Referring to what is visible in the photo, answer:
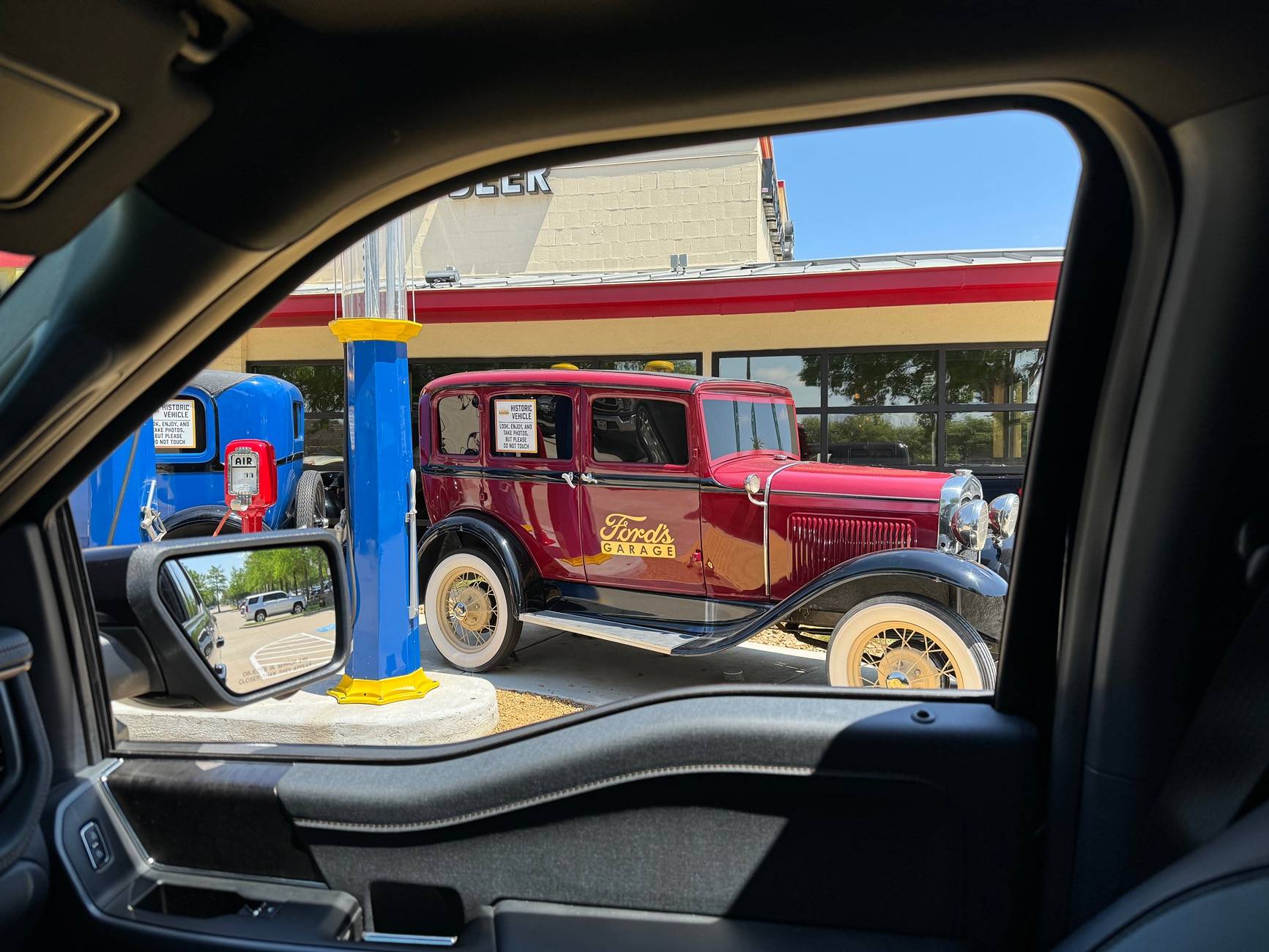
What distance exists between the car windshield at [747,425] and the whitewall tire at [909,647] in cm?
157

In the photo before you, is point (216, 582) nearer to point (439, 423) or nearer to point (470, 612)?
point (470, 612)

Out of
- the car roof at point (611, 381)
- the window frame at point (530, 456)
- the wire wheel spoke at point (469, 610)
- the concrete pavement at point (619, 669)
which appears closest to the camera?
the concrete pavement at point (619, 669)

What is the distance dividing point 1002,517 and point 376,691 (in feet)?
12.6

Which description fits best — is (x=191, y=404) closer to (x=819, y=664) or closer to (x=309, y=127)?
(x=819, y=664)

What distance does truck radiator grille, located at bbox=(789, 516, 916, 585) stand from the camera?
17.1 ft

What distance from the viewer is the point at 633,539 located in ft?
19.2

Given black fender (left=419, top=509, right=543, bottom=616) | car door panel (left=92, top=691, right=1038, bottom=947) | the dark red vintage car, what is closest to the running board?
the dark red vintage car

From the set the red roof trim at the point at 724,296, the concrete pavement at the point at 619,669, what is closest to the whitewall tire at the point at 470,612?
the concrete pavement at the point at 619,669

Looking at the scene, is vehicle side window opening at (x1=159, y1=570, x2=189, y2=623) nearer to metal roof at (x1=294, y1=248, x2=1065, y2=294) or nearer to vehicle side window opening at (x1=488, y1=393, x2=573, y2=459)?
vehicle side window opening at (x1=488, y1=393, x2=573, y2=459)

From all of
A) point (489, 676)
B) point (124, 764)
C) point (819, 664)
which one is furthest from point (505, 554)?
point (124, 764)

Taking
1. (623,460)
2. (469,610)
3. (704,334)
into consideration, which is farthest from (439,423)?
(704,334)

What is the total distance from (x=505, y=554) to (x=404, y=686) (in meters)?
1.49

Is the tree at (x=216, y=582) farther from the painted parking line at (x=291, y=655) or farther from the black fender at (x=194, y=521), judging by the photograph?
the black fender at (x=194, y=521)

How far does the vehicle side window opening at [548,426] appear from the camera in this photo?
19.8 ft
